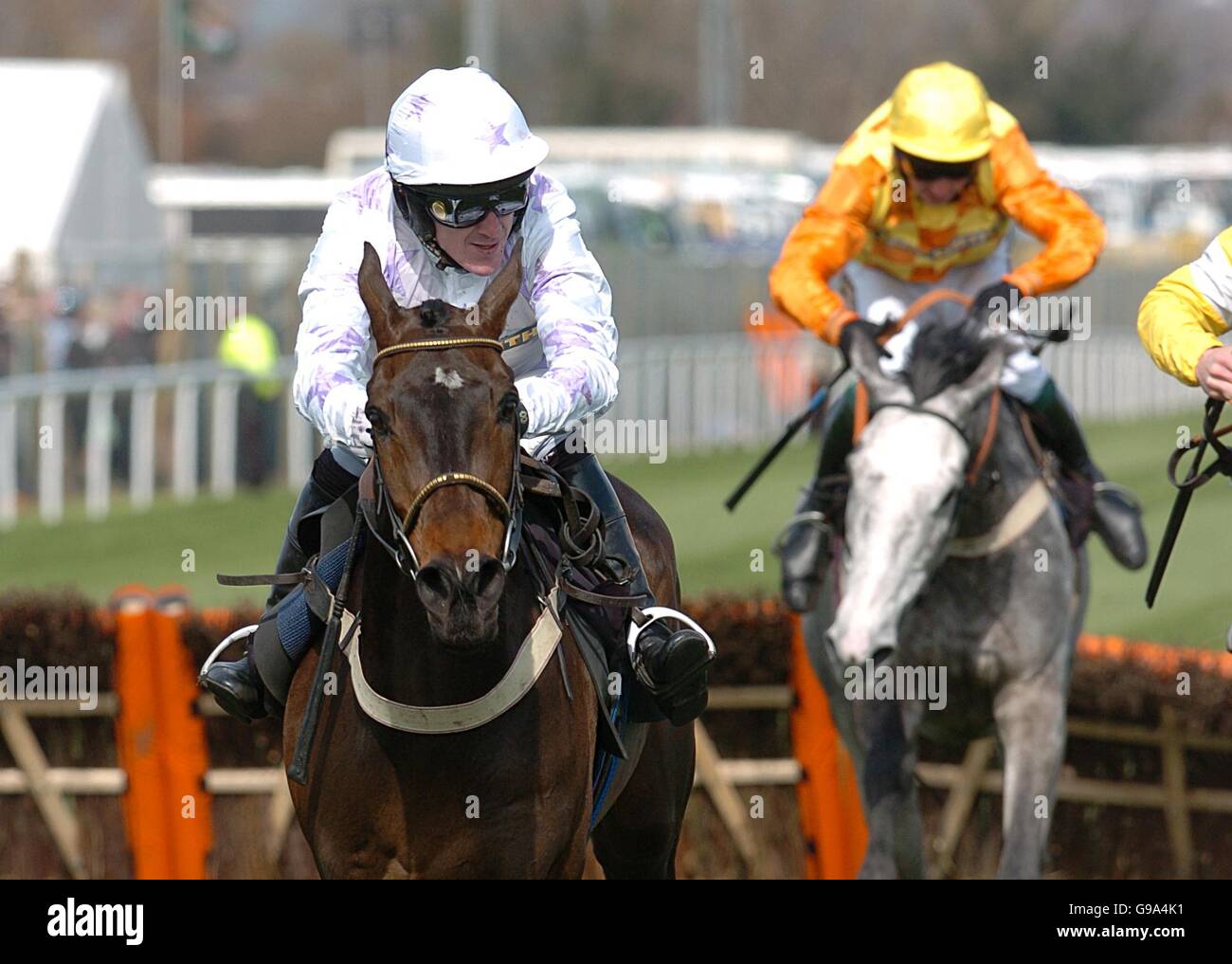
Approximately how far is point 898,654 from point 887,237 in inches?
62.1

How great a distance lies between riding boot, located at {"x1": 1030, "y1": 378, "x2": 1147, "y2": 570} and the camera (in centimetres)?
716

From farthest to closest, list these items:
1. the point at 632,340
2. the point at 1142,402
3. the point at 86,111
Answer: the point at 1142,402 < the point at 86,111 < the point at 632,340

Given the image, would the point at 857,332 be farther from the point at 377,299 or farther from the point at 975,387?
the point at 377,299

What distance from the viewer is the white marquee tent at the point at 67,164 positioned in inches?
886

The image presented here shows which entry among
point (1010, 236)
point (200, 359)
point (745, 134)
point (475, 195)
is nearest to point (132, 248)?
point (200, 359)

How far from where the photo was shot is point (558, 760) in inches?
174

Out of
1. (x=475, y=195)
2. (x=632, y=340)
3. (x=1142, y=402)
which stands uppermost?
(x=475, y=195)

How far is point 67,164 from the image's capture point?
22.9 meters

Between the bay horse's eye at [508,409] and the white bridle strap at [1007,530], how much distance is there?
285cm

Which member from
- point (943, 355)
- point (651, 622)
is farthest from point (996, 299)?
point (651, 622)

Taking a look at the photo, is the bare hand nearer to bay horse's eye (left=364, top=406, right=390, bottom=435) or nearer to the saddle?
the saddle

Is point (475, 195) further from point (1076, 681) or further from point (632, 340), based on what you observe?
point (632, 340)

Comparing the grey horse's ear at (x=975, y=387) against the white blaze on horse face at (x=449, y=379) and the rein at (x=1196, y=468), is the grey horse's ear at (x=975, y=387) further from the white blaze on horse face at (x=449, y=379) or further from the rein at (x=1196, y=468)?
the white blaze on horse face at (x=449, y=379)

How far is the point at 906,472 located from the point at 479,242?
2.06m
